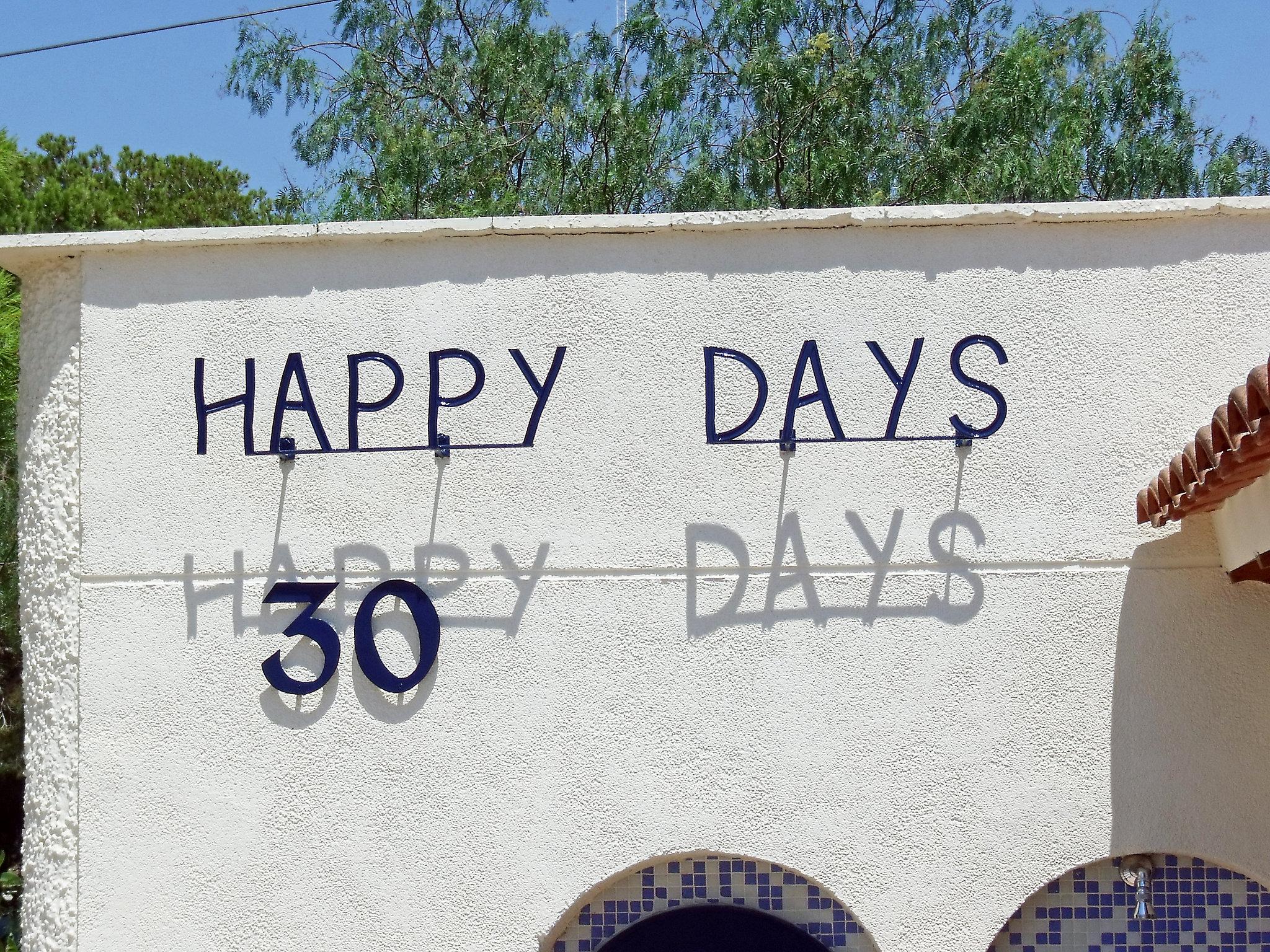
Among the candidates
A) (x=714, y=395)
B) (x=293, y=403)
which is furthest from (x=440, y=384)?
(x=714, y=395)

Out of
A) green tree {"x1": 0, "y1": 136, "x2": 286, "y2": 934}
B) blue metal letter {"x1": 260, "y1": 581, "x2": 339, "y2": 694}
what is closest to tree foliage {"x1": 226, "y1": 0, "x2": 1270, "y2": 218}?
green tree {"x1": 0, "y1": 136, "x2": 286, "y2": 934}

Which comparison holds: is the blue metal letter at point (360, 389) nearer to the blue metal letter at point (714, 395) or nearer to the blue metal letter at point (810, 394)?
the blue metal letter at point (714, 395)

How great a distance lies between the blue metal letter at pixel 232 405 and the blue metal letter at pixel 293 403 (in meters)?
0.11

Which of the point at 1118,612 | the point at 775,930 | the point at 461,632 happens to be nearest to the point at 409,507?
the point at 461,632

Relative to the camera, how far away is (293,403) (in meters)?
6.10

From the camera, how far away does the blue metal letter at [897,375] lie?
A: 5.96 meters

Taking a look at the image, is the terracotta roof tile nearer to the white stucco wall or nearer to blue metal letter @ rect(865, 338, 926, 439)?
the white stucco wall

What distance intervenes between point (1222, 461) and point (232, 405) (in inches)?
179

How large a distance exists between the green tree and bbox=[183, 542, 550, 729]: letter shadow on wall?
207 centimetres

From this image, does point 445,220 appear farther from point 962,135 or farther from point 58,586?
point 962,135

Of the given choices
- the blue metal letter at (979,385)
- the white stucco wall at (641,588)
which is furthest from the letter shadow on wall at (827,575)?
the blue metal letter at (979,385)

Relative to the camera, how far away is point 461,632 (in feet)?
19.5

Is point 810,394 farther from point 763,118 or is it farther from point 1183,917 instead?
point 763,118

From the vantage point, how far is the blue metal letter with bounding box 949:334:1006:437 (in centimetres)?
593
